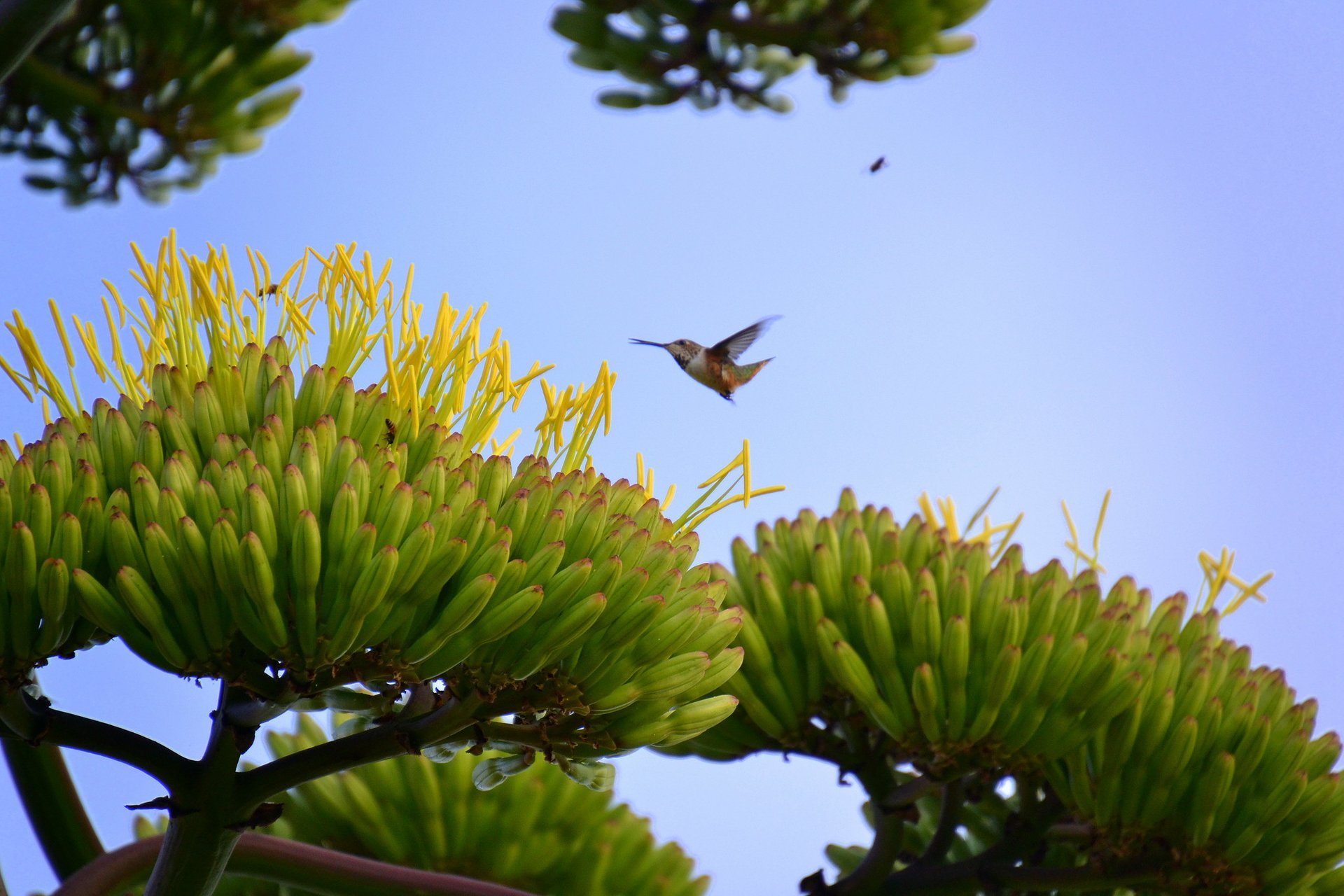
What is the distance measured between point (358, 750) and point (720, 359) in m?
1.04

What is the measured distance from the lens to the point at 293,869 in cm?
138

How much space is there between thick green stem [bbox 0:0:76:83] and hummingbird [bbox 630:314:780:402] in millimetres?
896

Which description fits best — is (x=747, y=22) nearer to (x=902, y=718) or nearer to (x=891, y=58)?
(x=891, y=58)

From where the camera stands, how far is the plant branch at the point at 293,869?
1.37 metres

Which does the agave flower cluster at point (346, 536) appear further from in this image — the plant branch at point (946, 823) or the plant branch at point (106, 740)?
the plant branch at point (946, 823)

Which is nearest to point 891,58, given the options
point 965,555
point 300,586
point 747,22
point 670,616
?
point 747,22

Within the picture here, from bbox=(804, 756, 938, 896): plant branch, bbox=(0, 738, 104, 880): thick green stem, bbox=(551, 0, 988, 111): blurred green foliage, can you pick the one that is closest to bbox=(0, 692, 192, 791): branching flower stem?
bbox=(0, 738, 104, 880): thick green stem

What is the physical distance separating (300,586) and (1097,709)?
3.42 ft

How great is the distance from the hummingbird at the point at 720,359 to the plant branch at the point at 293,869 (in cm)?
92

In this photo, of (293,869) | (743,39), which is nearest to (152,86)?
(743,39)

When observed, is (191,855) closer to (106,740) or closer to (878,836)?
(106,740)

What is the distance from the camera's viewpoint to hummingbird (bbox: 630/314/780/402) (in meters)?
2.06

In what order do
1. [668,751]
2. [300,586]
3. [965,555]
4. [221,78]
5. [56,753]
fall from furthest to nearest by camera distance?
[221,78] → [668,751] → [965,555] → [56,753] → [300,586]

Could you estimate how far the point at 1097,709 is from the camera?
1.68 metres
